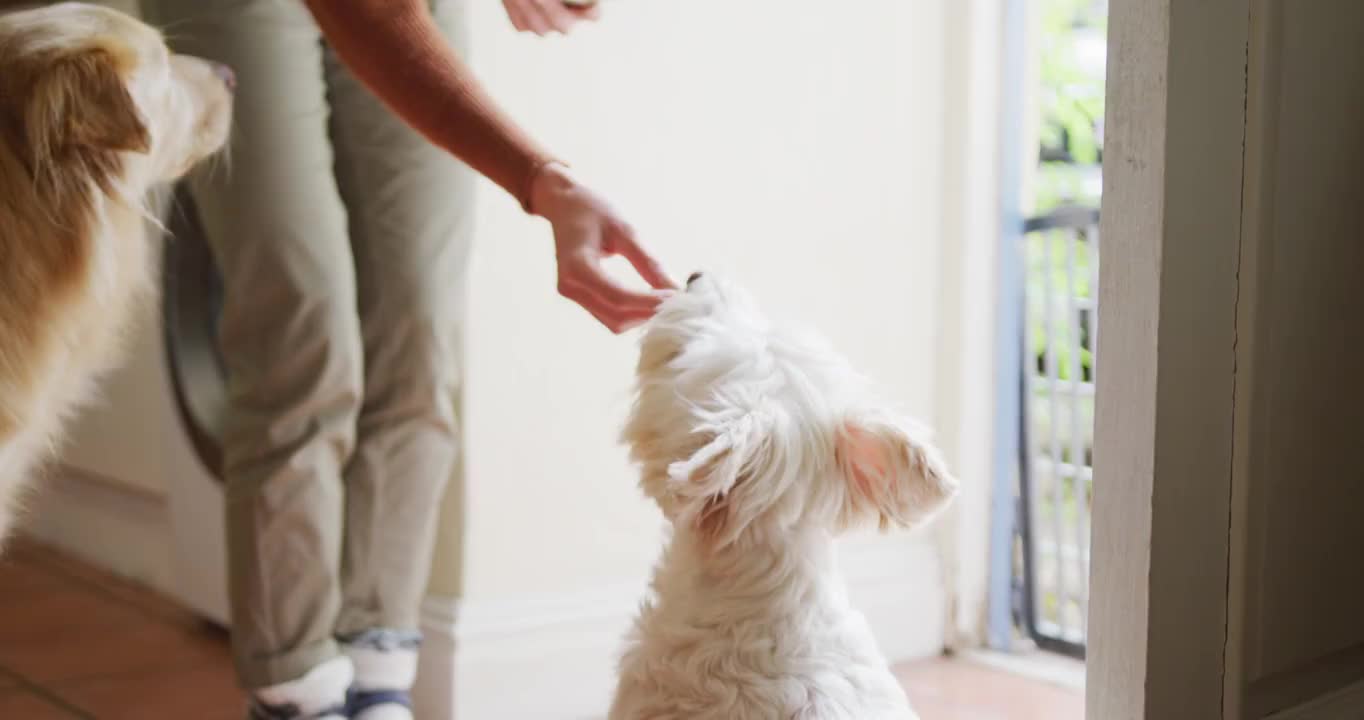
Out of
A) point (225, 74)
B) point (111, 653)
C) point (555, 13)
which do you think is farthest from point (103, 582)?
point (555, 13)

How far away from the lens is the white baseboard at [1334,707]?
4.63 ft

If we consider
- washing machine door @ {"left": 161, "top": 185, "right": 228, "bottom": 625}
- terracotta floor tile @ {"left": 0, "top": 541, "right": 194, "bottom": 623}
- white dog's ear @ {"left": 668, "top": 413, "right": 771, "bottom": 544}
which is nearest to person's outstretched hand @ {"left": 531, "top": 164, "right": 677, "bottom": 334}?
white dog's ear @ {"left": 668, "top": 413, "right": 771, "bottom": 544}

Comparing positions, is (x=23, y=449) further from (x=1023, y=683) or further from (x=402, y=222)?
(x=1023, y=683)

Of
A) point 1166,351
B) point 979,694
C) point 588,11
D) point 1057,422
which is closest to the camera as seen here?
point 1166,351

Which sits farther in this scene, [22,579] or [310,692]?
[22,579]

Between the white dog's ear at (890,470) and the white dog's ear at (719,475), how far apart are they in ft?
0.26

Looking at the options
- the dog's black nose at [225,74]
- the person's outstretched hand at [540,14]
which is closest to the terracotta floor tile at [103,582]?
the dog's black nose at [225,74]

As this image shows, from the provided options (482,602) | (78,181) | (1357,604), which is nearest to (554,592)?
(482,602)

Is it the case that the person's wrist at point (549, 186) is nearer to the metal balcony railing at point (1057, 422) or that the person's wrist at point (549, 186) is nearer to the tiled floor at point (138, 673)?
the tiled floor at point (138, 673)

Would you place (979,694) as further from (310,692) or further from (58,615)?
(58,615)

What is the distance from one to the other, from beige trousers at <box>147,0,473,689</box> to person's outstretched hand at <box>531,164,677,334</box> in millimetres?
322

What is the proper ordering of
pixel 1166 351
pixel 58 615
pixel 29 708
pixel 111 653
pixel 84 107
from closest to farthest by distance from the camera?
1. pixel 84 107
2. pixel 1166 351
3. pixel 29 708
4. pixel 111 653
5. pixel 58 615

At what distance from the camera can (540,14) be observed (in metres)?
1.45

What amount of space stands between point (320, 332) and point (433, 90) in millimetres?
313
